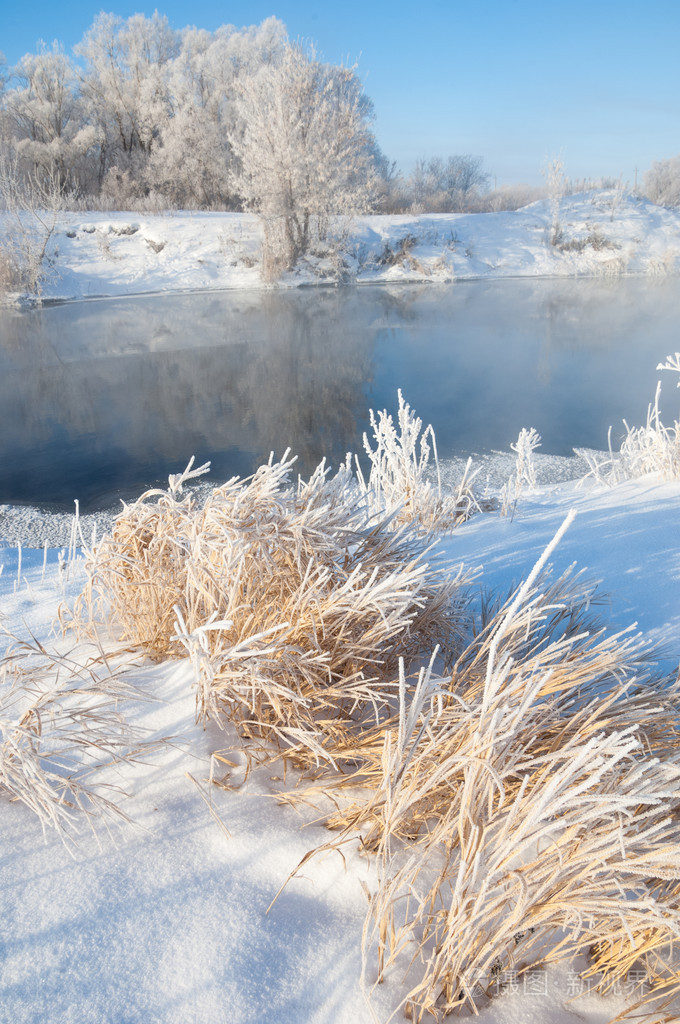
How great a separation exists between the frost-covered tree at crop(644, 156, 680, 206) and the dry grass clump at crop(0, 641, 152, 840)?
3720 cm

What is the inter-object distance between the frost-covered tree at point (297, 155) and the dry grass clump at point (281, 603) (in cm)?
1844

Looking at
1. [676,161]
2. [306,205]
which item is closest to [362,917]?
[306,205]

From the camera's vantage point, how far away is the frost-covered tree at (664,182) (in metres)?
31.5

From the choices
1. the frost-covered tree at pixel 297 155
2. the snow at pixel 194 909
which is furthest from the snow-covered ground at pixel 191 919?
the frost-covered tree at pixel 297 155

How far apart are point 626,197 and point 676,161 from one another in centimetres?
1607

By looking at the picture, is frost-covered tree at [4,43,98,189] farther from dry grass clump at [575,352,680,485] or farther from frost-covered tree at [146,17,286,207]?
dry grass clump at [575,352,680,485]

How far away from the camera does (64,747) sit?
50.7 inches

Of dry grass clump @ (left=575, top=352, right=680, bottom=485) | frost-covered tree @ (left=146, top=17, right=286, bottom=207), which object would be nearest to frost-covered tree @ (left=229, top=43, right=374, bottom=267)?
frost-covered tree @ (left=146, top=17, right=286, bottom=207)

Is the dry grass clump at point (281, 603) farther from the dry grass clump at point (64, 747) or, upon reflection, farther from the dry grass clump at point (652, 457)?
the dry grass clump at point (652, 457)

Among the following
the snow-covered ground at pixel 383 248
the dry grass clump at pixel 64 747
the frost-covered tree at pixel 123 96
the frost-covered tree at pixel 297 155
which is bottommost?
the dry grass clump at pixel 64 747

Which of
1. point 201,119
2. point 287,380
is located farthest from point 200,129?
point 287,380

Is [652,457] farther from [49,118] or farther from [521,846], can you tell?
[49,118]

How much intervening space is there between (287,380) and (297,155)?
45.1ft

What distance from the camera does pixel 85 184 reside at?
80.3 feet
